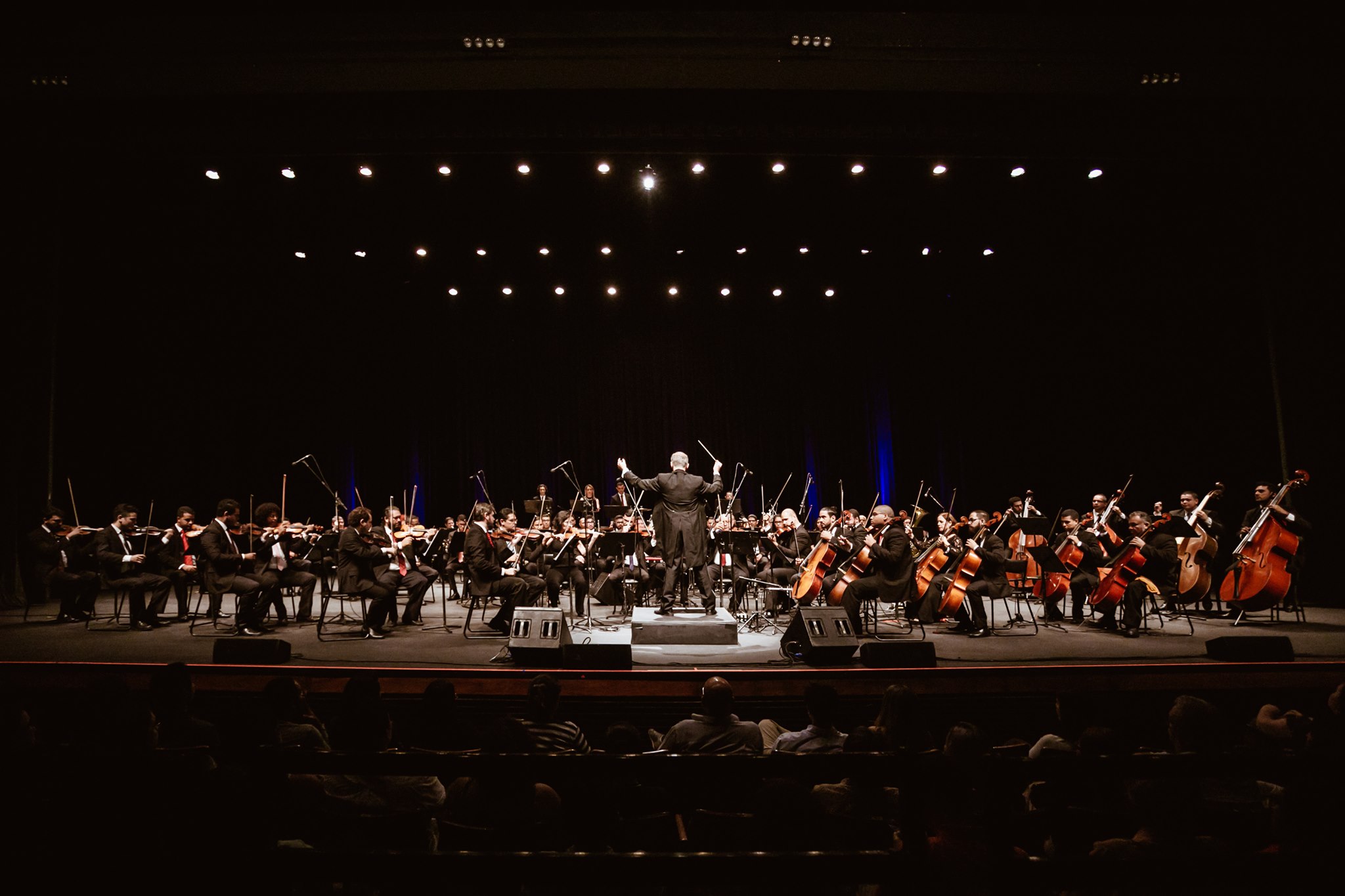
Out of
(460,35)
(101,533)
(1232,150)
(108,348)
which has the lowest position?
(101,533)

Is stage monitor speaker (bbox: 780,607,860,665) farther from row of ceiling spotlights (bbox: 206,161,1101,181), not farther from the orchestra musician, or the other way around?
row of ceiling spotlights (bbox: 206,161,1101,181)

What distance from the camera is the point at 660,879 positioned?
181 centimetres

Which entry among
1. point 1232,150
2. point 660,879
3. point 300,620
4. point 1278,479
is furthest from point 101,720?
point 1278,479

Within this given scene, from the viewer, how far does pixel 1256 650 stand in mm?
5055

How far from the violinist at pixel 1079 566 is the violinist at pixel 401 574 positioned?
6.84 meters

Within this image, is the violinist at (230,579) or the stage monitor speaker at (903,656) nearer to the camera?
the stage monitor speaker at (903,656)

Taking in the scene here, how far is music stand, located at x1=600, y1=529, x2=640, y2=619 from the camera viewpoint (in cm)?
757

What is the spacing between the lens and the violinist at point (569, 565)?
7699mm

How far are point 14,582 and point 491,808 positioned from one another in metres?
11.0

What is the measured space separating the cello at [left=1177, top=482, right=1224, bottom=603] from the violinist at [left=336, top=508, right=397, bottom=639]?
27.3ft

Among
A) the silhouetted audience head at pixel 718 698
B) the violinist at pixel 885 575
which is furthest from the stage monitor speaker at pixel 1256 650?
the silhouetted audience head at pixel 718 698

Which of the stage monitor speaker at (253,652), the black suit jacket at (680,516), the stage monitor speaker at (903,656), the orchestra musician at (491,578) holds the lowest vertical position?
the stage monitor speaker at (903,656)

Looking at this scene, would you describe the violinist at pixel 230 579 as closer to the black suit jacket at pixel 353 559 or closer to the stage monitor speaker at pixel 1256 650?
the black suit jacket at pixel 353 559

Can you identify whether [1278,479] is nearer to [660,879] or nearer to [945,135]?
[945,135]
